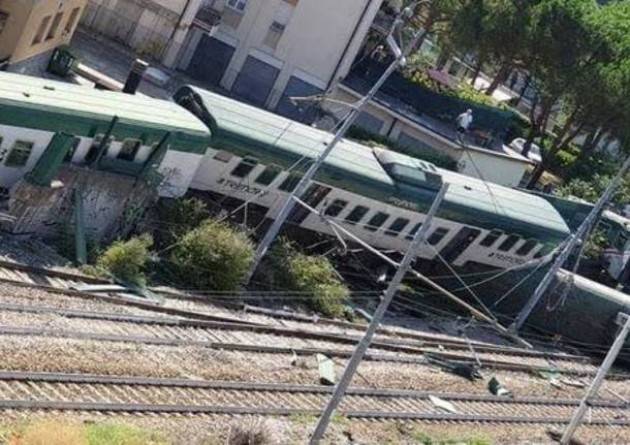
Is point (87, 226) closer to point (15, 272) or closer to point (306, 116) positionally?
point (15, 272)

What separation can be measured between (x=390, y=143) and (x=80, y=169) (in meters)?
23.9

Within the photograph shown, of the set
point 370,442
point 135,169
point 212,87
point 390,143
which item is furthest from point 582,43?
point 370,442

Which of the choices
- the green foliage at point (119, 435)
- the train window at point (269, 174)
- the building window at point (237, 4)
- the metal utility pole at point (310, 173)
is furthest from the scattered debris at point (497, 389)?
the building window at point (237, 4)

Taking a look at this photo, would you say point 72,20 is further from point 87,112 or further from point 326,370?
point 326,370

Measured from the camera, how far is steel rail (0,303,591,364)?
74.0 feet

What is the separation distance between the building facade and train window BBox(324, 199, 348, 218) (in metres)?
15.6

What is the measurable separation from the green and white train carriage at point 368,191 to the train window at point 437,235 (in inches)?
1.2

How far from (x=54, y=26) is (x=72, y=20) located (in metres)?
2.14

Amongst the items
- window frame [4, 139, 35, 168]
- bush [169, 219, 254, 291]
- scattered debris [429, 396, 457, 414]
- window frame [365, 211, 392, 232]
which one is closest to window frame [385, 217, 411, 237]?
window frame [365, 211, 392, 232]

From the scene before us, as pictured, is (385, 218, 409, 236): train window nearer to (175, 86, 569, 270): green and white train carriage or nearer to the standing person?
(175, 86, 569, 270): green and white train carriage

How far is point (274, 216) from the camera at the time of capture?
32906 mm

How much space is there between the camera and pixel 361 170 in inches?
1324

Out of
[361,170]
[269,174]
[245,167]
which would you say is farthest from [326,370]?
[361,170]

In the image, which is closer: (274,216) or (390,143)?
(274,216)
